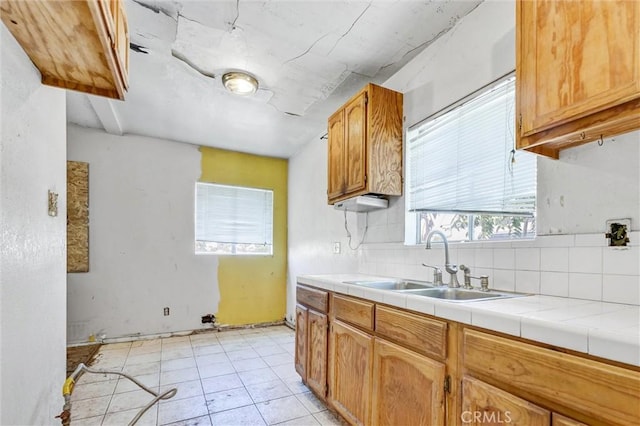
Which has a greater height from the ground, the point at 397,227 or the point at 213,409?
the point at 397,227

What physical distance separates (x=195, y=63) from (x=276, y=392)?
2.58 metres

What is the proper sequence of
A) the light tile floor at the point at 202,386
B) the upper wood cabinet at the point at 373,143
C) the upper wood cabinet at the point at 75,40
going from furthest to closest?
the upper wood cabinet at the point at 373,143 < the light tile floor at the point at 202,386 < the upper wood cabinet at the point at 75,40

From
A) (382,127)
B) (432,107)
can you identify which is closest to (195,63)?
(382,127)

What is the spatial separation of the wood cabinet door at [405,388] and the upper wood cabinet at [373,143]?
3.63 ft

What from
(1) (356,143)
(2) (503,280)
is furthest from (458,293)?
(1) (356,143)

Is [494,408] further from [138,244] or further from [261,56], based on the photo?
[138,244]

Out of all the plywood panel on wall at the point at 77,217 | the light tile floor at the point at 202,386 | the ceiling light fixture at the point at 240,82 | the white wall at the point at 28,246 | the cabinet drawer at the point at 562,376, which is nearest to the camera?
the cabinet drawer at the point at 562,376

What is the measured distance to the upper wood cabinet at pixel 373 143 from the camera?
223cm

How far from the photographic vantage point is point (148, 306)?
381 centimetres

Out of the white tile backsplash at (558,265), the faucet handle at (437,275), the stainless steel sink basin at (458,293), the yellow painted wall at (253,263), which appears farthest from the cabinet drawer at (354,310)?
the yellow painted wall at (253,263)

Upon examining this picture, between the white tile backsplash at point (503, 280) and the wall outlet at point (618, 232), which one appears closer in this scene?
the wall outlet at point (618, 232)

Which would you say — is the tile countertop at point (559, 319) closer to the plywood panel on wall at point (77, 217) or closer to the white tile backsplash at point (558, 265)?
the white tile backsplash at point (558, 265)

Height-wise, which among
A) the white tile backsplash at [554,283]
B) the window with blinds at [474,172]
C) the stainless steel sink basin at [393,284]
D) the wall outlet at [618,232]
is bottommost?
the stainless steel sink basin at [393,284]

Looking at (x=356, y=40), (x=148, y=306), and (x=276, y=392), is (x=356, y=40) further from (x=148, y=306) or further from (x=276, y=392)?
(x=148, y=306)
